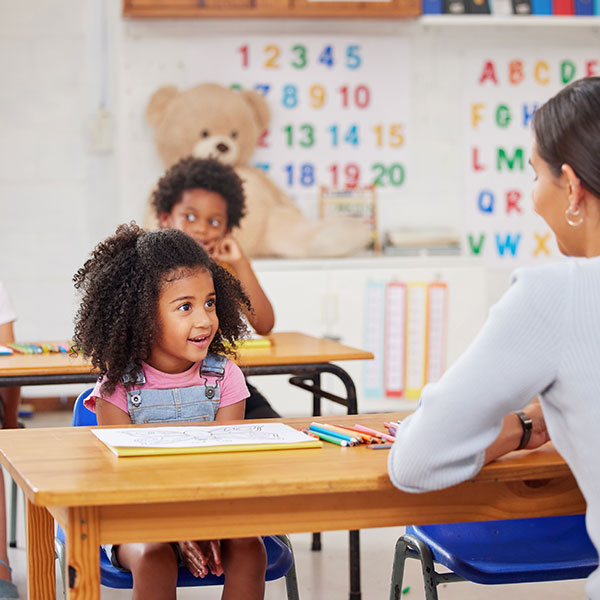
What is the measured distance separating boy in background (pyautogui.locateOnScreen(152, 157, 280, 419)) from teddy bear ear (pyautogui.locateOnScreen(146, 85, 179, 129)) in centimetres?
152

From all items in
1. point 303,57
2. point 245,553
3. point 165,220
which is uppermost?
point 303,57

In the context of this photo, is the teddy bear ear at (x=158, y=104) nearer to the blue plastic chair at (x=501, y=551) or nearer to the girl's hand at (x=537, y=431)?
the blue plastic chair at (x=501, y=551)

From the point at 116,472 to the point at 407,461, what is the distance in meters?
0.34

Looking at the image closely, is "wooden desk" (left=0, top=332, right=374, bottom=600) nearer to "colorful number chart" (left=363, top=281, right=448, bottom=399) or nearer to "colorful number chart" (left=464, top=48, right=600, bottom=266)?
"colorful number chart" (left=363, top=281, right=448, bottom=399)

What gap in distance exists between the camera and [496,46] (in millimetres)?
4812

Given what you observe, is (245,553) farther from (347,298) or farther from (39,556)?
(347,298)

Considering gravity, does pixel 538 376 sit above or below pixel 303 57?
below

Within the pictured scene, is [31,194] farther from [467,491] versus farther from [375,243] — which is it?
[467,491]

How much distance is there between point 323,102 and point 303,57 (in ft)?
0.76

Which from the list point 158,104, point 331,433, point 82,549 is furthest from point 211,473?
point 158,104

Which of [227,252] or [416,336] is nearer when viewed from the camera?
[227,252]

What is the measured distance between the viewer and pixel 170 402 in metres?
1.76

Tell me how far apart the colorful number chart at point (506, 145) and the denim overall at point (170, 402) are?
327cm

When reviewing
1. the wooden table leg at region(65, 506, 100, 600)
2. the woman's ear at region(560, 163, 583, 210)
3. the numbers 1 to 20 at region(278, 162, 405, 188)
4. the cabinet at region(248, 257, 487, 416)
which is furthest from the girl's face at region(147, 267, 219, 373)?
the numbers 1 to 20 at region(278, 162, 405, 188)
